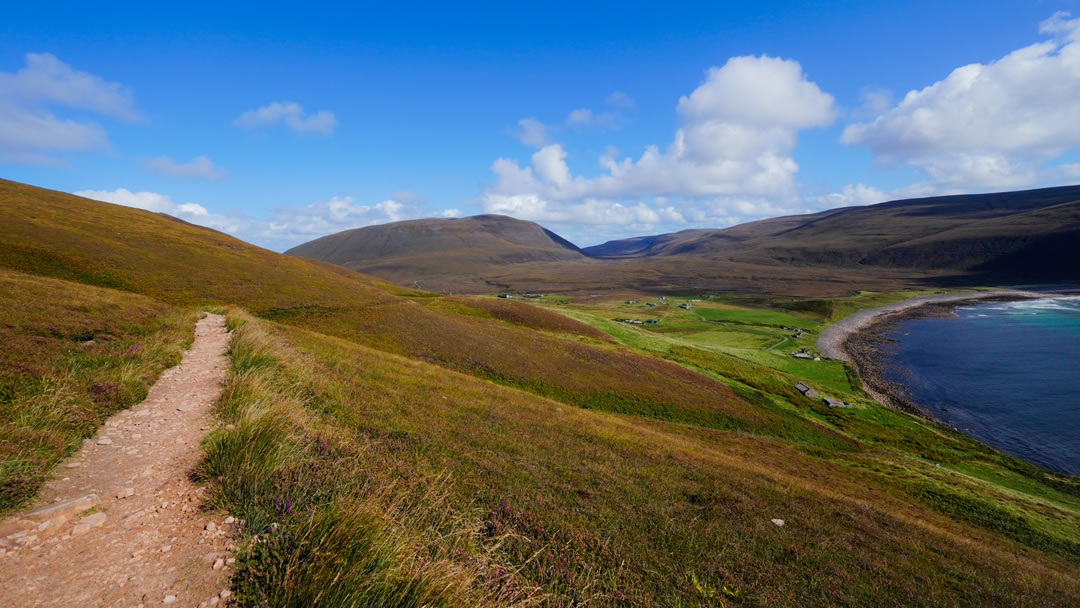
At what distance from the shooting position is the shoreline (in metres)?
60.0

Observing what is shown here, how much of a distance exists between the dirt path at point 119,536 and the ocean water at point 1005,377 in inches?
2417

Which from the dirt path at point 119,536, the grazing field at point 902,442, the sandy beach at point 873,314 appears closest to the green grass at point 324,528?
the dirt path at point 119,536

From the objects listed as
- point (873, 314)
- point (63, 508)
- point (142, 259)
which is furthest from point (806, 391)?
point (873, 314)

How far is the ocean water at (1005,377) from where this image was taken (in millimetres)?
44594

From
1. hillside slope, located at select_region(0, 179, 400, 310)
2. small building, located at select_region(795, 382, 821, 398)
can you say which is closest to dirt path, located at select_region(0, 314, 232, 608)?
hillside slope, located at select_region(0, 179, 400, 310)

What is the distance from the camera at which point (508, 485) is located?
11.7 meters

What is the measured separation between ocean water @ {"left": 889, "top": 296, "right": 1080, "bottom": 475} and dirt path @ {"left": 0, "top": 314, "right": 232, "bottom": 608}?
201ft

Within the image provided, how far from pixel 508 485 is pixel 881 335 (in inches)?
5009

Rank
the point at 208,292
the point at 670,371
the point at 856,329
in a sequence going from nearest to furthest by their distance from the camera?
the point at 208,292 → the point at 670,371 → the point at 856,329

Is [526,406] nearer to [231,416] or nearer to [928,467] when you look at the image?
[231,416]

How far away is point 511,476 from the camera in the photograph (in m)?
12.4

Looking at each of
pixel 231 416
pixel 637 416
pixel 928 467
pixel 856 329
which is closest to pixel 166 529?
pixel 231 416

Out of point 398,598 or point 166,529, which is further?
point 166,529

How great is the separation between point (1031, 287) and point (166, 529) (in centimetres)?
29784
